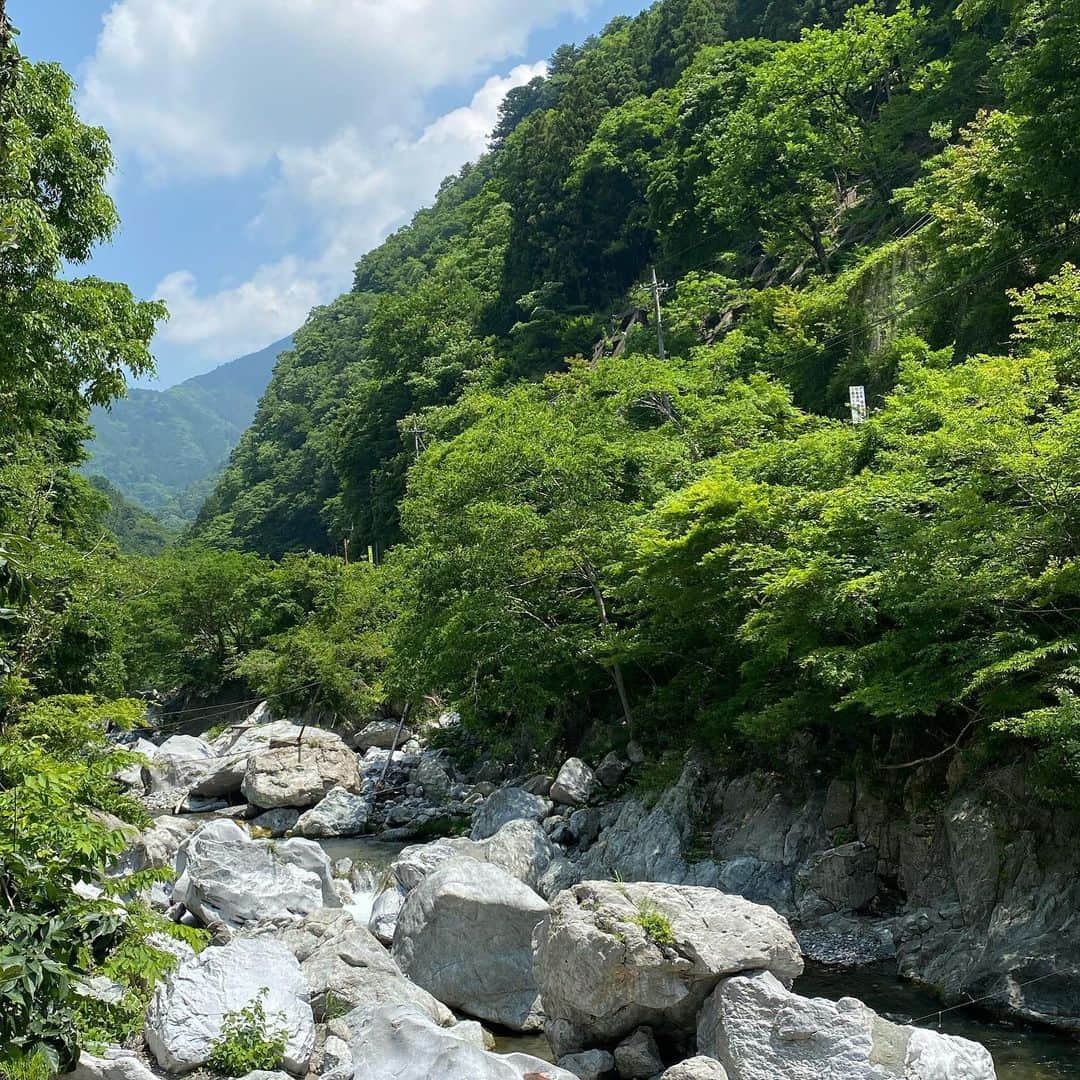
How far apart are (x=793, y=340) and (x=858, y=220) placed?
1307cm

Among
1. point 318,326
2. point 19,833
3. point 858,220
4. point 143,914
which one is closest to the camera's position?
point 19,833

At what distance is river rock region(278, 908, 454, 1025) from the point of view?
1095 centimetres

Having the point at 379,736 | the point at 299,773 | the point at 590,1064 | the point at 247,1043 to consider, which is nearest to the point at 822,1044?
the point at 590,1064

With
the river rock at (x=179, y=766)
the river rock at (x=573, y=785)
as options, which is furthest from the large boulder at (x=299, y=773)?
the river rock at (x=573, y=785)

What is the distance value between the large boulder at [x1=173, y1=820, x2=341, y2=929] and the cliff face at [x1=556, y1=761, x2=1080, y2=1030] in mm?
4321

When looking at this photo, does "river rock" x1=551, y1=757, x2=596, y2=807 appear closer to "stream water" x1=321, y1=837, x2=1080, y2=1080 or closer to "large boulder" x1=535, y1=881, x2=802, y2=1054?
"stream water" x1=321, y1=837, x2=1080, y2=1080

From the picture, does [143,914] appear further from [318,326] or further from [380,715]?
[318,326]

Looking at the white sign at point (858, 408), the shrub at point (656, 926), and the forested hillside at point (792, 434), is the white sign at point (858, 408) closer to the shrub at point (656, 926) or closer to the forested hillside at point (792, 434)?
the forested hillside at point (792, 434)

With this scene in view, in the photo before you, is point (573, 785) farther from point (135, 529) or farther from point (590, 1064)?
point (135, 529)

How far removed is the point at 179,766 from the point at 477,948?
2160 centimetres

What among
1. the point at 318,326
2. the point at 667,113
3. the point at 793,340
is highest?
the point at 318,326

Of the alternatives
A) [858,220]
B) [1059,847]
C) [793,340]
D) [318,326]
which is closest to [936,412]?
[1059,847]

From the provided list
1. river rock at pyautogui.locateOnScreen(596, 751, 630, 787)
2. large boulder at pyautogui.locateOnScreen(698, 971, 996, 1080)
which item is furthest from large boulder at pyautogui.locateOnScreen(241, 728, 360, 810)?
large boulder at pyautogui.locateOnScreen(698, 971, 996, 1080)

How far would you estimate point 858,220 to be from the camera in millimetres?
40531
